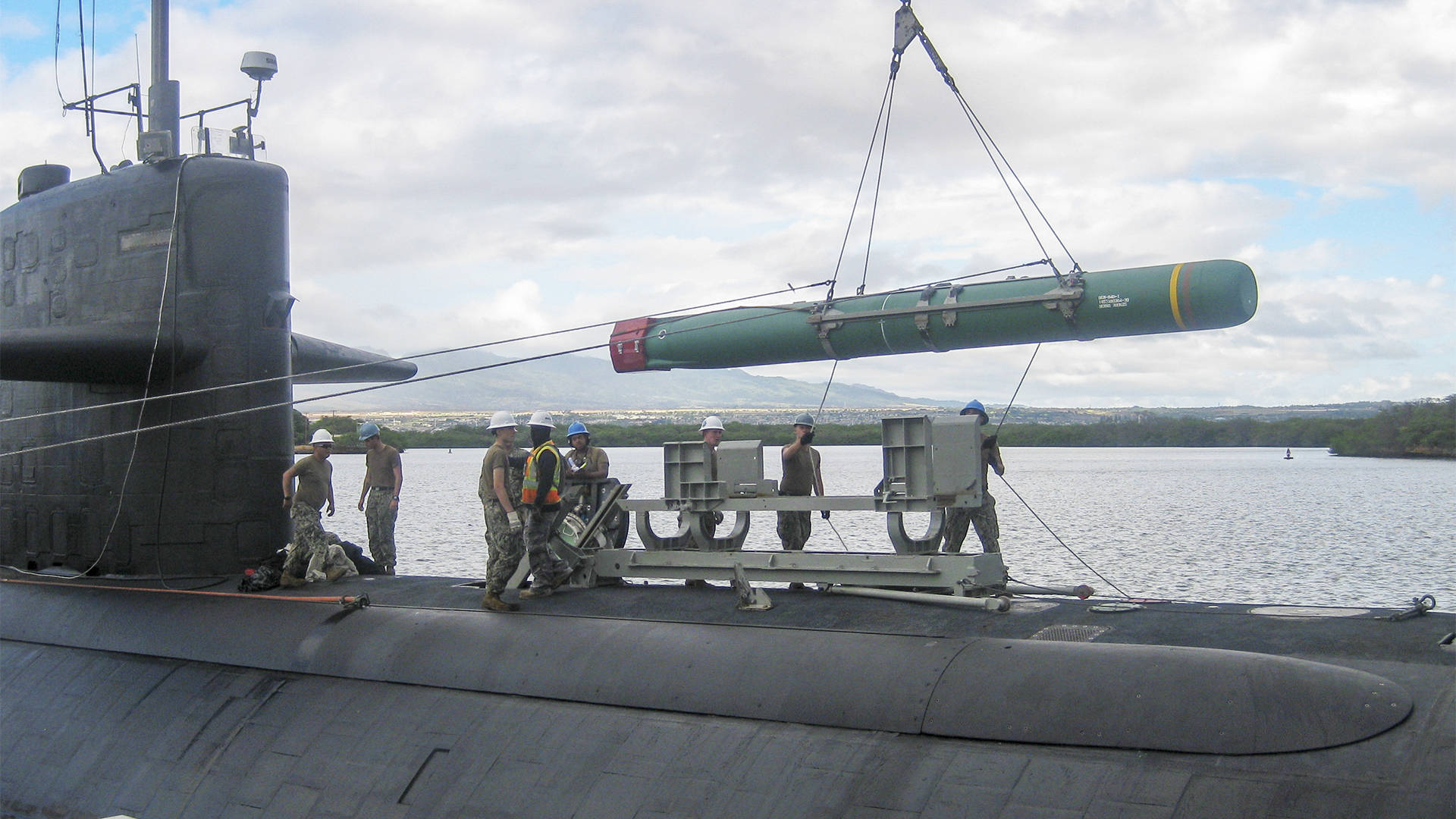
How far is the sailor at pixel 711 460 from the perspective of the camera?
931cm

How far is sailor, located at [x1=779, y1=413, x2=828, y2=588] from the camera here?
420 inches

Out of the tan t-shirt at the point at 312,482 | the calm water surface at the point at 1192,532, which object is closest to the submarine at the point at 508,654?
the tan t-shirt at the point at 312,482

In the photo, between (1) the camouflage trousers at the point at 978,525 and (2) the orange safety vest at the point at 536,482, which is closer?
(2) the orange safety vest at the point at 536,482

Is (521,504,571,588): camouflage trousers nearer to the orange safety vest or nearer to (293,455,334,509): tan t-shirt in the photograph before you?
the orange safety vest

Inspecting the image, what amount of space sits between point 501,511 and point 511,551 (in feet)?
1.48

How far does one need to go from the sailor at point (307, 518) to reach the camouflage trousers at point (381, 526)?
1855mm

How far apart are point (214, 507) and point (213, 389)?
3.39 feet

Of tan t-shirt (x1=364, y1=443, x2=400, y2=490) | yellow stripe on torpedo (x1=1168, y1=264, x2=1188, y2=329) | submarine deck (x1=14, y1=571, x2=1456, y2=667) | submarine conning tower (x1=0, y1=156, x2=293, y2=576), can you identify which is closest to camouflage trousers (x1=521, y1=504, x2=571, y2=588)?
submarine deck (x1=14, y1=571, x2=1456, y2=667)

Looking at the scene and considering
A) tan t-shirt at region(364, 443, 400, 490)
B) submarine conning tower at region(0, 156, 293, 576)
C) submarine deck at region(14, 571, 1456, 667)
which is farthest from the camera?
tan t-shirt at region(364, 443, 400, 490)

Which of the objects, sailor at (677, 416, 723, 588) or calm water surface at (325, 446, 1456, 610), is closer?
sailor at (677, 416, 723, 588)

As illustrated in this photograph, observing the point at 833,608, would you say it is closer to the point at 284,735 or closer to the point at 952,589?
the point at 952,589

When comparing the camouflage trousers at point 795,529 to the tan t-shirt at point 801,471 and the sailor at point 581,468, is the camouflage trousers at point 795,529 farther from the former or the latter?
the sailor at point 581,468

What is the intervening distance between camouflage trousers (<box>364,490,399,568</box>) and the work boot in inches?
151

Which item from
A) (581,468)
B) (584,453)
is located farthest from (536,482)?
(584,453)
